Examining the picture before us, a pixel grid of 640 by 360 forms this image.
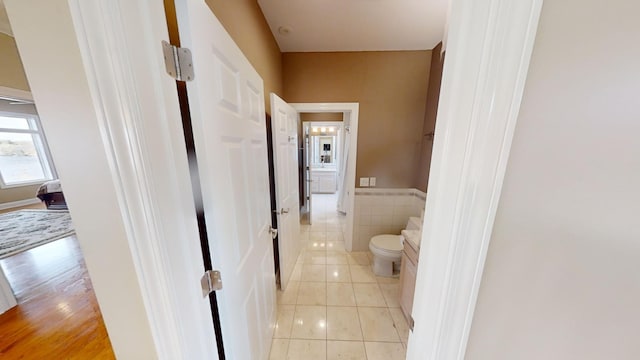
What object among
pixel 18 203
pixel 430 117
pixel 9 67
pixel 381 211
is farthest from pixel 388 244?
pixel 18 203

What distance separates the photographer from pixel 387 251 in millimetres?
2002

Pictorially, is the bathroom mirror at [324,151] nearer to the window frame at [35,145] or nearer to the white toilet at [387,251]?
the white toilet at [387,251]

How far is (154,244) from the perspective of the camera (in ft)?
1.61

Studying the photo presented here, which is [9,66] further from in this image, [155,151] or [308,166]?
[155,151]

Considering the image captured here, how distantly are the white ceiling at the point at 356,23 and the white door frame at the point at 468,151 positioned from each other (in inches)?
59.3

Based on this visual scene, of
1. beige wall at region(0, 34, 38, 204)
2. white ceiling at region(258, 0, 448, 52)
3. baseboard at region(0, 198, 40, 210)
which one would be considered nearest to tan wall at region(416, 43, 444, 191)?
white ceiling at region(258, 0, 448, 52)

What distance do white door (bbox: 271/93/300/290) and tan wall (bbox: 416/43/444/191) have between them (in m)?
1.50

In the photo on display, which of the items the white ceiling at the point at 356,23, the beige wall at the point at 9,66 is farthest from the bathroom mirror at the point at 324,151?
the beige wall at the point at 9,66

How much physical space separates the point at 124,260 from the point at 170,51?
57 cm

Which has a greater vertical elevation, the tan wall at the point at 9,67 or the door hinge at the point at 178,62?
the tan wall at the point at 9,67

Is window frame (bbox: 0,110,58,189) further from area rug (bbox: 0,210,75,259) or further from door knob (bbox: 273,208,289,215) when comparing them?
door knob (bbox: 273,208,289,215)

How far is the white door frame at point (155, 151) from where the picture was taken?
39cm

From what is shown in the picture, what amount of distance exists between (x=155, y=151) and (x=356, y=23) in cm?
199

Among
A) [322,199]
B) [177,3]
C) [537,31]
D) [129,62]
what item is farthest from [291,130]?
[322,199]
